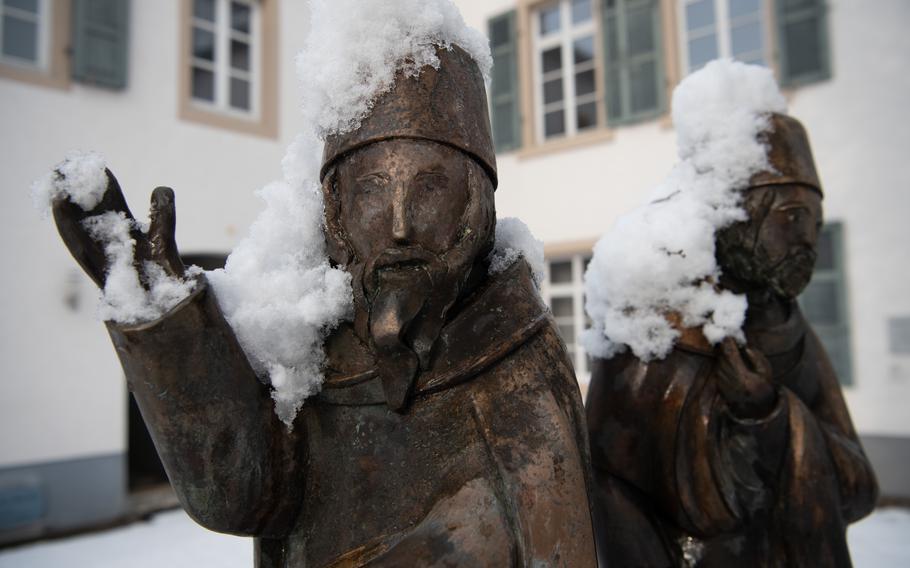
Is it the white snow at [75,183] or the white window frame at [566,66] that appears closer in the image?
the white snow at [75,183]

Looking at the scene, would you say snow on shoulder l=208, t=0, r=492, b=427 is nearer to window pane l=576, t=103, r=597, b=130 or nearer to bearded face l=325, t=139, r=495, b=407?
bearded face l=325, t=139, r=495, b=407

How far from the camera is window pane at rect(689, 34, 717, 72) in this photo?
21.8 ft

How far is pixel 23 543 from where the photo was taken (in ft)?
17.6

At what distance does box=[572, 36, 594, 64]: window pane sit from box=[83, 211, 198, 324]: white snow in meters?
7.21

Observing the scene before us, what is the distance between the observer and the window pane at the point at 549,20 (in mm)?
7754

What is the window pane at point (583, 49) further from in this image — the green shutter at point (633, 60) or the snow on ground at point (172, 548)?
the snow on ground at point (172, 548)

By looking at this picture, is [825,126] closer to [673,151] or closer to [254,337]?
[673,151]

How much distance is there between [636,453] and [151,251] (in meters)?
1.17

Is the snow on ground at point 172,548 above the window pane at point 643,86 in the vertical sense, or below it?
below

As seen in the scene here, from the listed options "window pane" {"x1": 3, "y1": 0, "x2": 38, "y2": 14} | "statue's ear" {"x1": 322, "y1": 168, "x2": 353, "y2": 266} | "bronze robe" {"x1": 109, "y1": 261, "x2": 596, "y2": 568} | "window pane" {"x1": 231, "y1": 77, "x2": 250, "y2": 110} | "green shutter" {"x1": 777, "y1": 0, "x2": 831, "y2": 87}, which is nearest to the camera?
"bronze robe" {"x1": 109, "y1": 261, "x2": 596, "y2": 568}

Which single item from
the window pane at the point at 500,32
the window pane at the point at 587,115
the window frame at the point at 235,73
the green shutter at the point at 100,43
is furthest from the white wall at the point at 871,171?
the green shutter at the point at 100,43

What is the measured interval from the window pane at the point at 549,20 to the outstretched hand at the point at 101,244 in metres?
7.43

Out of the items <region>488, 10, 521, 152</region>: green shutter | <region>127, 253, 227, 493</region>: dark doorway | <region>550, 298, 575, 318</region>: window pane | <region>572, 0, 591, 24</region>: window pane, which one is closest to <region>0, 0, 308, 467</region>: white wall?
<region>127, 253, 227, 493</region>: dark doorway

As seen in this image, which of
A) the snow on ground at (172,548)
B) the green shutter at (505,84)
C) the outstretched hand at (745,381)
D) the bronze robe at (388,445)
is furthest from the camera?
the green shutter at (505,84)
